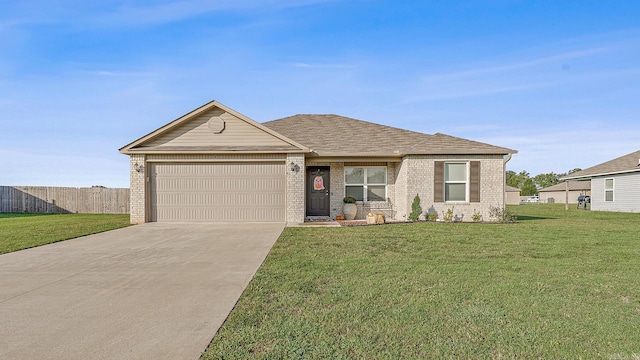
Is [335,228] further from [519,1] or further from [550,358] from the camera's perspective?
[519,1]

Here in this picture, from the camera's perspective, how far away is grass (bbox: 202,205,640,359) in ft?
8.94

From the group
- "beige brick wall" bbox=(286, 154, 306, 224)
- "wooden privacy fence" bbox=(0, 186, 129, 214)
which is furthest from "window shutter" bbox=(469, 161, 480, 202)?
"wooden privacy fence" bbox=(0, 186, 129, 214)

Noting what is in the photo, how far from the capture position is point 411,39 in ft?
43.2

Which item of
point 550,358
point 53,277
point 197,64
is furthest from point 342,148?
point 550,358

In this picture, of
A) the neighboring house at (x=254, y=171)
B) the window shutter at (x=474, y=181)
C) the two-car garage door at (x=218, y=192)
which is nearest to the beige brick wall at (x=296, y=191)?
the neighboring house at (x=254, y=171)

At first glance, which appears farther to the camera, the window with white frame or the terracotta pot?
the terracotta pot

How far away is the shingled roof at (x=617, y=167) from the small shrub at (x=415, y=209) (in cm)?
1555

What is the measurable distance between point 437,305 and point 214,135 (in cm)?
1070

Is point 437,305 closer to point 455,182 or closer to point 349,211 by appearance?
point 349,211

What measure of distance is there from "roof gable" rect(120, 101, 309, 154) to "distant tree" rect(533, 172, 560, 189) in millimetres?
71276

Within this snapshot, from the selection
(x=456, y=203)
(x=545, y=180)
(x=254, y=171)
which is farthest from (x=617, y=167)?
(x=545, y=180)

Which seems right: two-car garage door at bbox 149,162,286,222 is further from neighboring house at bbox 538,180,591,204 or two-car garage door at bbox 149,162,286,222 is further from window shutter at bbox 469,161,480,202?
neighboring house at bbox 538,180,591,204

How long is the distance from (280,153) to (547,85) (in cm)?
1279

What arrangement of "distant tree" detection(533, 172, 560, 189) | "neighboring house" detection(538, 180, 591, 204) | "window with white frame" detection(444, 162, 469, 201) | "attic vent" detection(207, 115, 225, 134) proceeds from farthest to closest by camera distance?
1. "distant tree" detection(533, 172, 560, 189)
2. "neighboring house" detection(538, 180, 591, 204)
3. "window with white frame" detection(444, 162, 469, 201)
4. "attic vent" detection(207, 115, 225, 134)
